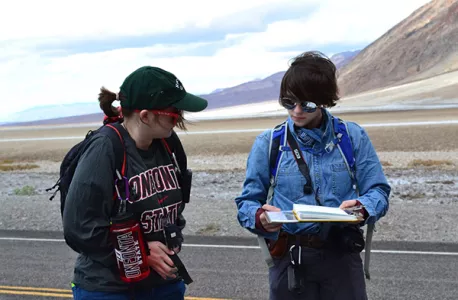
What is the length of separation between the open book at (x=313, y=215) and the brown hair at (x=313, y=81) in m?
0.58

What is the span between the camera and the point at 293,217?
2.82 m

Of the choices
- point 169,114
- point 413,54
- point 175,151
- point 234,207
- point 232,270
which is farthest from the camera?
point 413,54

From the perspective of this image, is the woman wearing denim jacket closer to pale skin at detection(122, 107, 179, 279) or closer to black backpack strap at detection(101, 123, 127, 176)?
pale skin at detection(122, 107, 179, 279)

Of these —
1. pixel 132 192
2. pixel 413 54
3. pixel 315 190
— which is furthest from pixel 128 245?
pixel 413 54

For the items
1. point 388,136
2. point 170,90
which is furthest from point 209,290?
point 388,136

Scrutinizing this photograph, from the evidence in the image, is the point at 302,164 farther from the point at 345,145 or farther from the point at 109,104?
the point at 109,104

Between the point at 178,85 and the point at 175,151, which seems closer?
the point at 178,85

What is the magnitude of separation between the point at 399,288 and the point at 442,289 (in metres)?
0.45

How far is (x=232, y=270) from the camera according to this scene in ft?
23.1

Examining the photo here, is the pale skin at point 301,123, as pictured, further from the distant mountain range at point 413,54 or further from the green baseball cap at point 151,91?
the distant mountain range at point 413,54

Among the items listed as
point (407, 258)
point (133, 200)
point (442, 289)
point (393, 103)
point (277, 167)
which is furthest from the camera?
point (393, 103)

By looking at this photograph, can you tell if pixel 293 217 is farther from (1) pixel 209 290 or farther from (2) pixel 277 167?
(1) pixel 209 290

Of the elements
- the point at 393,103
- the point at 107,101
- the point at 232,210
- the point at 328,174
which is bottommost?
the point at 393,103

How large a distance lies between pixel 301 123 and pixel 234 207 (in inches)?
346
